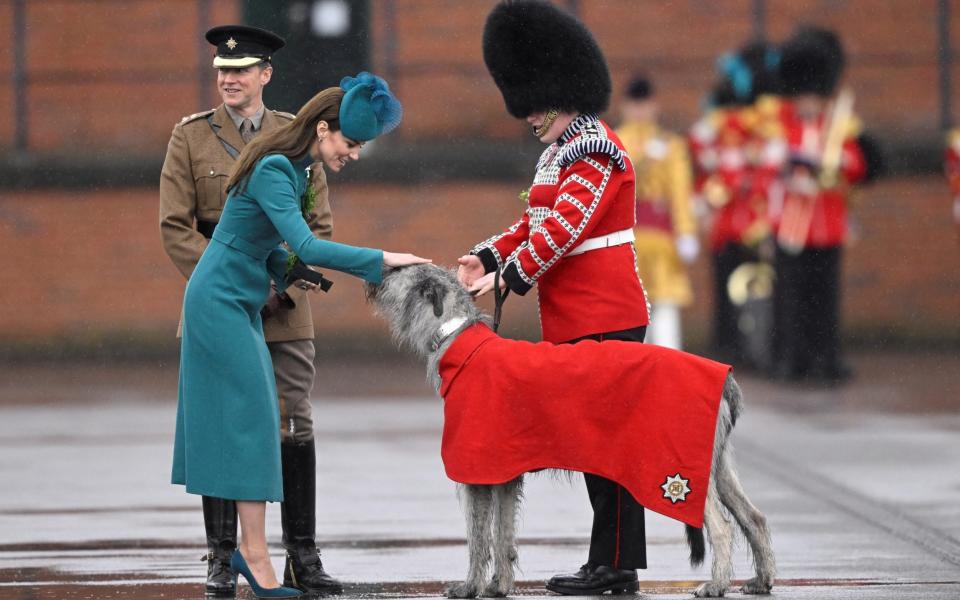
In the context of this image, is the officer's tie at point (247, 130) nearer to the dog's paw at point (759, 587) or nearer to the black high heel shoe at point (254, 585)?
the black high heel shoe at point (254, 585)

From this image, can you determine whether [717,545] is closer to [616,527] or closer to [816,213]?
[616,527]

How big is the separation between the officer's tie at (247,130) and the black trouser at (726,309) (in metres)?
8.36

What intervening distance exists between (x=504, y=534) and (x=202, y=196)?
5.70 ft

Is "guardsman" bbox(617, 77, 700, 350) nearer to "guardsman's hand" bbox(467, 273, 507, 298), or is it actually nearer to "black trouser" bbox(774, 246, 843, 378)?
"black trouser" bbox(774, 246, 843, 378)

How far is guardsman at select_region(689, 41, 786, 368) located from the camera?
13781 millimetres

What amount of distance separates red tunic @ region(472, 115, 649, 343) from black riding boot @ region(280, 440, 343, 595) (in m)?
1.02

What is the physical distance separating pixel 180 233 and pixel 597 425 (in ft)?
5.77

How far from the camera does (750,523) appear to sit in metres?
6.13

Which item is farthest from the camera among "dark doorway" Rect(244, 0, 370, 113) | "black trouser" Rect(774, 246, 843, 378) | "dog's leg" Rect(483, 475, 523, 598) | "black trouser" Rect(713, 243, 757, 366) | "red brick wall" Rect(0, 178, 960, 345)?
"dark doorway" Rect(244, 0, 370, 113)

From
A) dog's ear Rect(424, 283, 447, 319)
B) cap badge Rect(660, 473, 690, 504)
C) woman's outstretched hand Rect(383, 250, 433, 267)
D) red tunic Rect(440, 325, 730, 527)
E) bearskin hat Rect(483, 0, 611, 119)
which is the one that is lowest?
cap badge Rect(660, 473, 690, 504)

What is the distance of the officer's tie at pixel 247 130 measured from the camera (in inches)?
262

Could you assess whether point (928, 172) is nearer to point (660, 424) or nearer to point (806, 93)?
point (806, 93)

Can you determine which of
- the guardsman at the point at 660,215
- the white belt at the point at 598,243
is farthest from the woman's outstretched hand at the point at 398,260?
the guardsman at the point at 660,215

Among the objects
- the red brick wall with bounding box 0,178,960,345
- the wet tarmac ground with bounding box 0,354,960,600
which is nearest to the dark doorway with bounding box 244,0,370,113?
the red brick wall with bounding box 0,178,960,345
